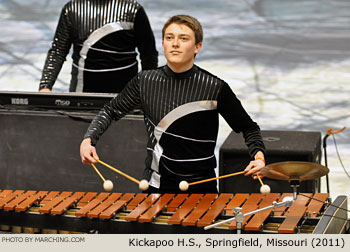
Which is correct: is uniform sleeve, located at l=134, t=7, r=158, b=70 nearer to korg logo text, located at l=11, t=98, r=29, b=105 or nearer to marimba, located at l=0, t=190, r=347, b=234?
korg logo text, located at l=11, t=98, r=29, b=105

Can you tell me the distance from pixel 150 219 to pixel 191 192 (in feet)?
1.68

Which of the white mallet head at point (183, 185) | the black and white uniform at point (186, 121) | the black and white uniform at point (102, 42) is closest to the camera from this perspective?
the white mallet head at point (183, 185)

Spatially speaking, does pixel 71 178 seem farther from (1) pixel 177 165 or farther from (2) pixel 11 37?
(2) pixel 11 37

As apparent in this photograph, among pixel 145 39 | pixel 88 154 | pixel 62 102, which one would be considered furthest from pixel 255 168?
pixel 145 39

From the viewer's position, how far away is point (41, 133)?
227 inches

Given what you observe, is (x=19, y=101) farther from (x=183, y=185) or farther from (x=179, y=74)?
(x=183, y=185)

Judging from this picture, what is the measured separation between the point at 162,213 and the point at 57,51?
225 cm

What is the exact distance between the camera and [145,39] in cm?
588

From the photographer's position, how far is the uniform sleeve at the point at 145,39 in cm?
584

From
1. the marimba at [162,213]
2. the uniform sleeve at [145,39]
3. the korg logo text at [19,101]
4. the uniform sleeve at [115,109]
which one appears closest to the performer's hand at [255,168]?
the marimba at [162,213]

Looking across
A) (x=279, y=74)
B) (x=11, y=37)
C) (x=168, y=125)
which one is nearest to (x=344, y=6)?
(x=279, y=74)

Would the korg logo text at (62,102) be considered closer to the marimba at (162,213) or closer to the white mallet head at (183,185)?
the marimba at (162,213)

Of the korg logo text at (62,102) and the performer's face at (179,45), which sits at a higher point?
the performer's face at (179,45)

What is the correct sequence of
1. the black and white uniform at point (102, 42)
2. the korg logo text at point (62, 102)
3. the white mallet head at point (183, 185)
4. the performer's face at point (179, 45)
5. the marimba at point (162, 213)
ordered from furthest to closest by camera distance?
the black and white uniform at point (102, 42) < the korg logo text at point (62, 102) < the performer's face at point (179, 45) < the white mallet head at point (183, 185) < the marimba at point (162, 213)
